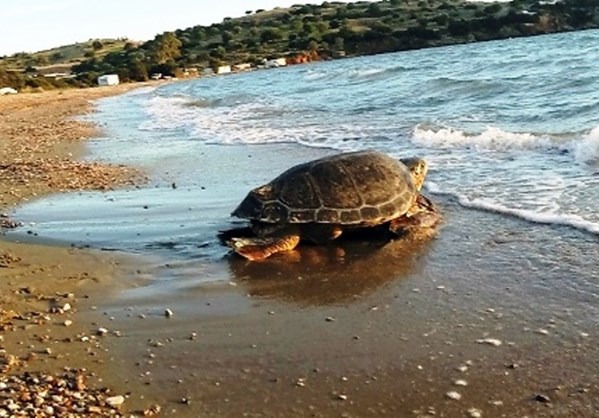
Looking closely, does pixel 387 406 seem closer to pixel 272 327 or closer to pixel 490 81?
pixel 272 327

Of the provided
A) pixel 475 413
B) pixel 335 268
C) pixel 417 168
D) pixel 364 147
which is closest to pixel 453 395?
pixel 475 413

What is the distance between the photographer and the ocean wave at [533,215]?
23.5 feet

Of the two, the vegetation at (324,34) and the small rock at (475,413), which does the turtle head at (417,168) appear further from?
the vegetation at (324,34)

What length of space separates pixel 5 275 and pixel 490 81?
1989 cm

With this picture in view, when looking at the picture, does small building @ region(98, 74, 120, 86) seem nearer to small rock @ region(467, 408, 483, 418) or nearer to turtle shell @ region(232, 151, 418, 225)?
turtle shell @ region(232, 151, 418, 225)

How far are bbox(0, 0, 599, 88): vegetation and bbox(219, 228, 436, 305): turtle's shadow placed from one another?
58.4 metres

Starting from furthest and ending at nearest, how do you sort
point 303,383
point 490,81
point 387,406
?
point 490,81 → point 303,383 → point 387,406

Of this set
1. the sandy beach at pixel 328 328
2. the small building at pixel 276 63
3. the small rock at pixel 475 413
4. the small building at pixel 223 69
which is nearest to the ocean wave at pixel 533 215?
the sandy beach at pixel 328 328

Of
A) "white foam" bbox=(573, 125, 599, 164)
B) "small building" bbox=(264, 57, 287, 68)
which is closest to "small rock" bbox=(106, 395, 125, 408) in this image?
"white foam" bbox=(573, 125, 599, 164)

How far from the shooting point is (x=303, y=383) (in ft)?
14.5

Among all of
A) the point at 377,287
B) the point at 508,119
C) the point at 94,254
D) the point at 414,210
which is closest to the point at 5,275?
the point at 94,254

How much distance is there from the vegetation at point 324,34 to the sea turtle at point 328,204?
190ft

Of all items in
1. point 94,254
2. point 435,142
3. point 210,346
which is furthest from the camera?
point 435,142

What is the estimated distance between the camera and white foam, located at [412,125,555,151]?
12.5m
